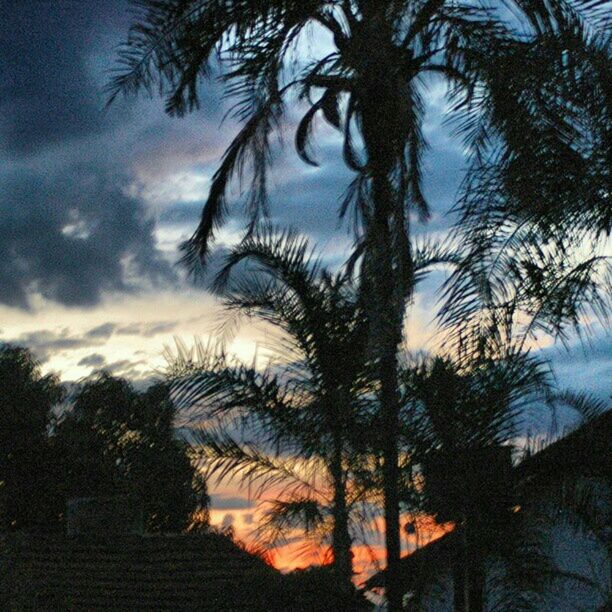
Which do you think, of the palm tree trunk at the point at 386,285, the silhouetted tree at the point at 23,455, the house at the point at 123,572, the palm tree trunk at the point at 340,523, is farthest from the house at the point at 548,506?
the silhouetted tree at the point at 23,455

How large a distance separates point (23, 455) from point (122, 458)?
2944 mm

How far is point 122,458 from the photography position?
3025 centimetres

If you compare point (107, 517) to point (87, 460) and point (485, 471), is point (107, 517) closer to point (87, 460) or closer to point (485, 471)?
point (485, 471)

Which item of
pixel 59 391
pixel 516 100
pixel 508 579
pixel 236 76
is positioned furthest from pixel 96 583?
pixel 59 391

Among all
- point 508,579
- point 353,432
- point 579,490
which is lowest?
point 508,579

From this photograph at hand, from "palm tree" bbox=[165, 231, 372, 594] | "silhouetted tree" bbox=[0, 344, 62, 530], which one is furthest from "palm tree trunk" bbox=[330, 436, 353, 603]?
"silhouetted tree" bbox=[0, 344, 62, 530]

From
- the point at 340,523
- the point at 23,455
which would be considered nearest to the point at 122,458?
the point at 23,455

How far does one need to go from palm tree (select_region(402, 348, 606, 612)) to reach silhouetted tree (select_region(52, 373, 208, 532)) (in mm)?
17324

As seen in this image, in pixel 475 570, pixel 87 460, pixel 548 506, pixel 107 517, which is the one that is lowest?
pixel 475 570

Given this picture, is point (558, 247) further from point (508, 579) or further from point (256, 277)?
point (256, 277)

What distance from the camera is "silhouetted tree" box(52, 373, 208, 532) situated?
2897 centimetres

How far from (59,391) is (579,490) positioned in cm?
2314

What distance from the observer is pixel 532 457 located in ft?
37.0

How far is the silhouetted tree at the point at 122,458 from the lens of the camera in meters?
29.0
